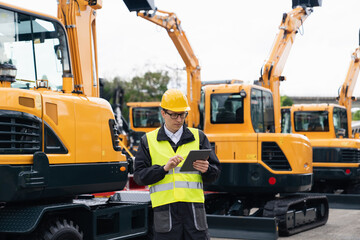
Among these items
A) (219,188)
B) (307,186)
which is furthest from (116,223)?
(307,186)

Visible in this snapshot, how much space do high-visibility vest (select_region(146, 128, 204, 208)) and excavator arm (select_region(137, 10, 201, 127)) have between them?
915 cm

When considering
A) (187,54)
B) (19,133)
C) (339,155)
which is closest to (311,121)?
(339,155)

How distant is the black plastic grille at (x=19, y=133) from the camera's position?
6.54 meters

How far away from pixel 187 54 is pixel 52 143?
30.5ft

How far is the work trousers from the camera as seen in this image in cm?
497

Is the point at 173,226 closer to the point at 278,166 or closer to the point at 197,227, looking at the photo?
the point at 197,227

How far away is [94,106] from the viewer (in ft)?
25.4

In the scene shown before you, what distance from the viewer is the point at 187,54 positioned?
16.0m

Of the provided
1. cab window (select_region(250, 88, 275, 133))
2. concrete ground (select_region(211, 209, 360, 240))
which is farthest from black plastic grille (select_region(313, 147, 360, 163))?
cab window (select_region(250, 88, 275, 133))

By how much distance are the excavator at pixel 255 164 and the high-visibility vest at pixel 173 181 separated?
5.64 meters

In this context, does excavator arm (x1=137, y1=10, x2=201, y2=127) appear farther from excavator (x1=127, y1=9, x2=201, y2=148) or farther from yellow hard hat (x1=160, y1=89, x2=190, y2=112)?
yellow hard hat (x1=160, y1=89, x2=190, y2=112)

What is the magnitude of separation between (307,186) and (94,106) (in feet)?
18.7

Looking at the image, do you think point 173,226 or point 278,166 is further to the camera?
point 278,166

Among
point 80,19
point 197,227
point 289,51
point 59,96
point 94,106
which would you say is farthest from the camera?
point 289,51
